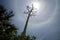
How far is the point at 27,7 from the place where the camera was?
16.5 meters

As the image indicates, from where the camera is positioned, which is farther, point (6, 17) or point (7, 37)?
point (6, 17)

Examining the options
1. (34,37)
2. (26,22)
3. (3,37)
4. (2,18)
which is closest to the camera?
(3,37)

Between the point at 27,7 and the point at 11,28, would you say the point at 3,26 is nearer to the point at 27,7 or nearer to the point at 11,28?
the point at 11,28

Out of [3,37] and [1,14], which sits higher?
[1,14]

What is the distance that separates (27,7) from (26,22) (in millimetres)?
1891

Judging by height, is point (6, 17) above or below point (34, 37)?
above

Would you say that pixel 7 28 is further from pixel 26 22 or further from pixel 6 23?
pixel 26 22

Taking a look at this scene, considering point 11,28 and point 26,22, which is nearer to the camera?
point 11,28

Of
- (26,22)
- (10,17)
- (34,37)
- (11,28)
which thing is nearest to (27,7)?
(26,22)

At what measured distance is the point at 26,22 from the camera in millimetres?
15609

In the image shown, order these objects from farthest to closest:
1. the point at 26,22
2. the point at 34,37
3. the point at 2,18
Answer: the point at 34,37 < the point at 26,22 < the point at 2,18

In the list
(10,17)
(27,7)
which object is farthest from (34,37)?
(10,17)

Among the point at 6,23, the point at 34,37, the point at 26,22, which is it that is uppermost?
the point at 6,23

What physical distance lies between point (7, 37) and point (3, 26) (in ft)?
3.02
